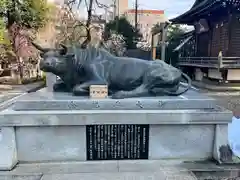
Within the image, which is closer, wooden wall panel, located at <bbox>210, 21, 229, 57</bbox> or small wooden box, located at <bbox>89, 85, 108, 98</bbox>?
small wooden box, located at <bbox>89, 85, 108, 98</bbox>

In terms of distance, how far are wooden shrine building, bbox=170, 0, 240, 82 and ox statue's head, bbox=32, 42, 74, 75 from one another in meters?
11.4

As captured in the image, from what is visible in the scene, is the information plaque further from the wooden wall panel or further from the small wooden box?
the wooden wall panel

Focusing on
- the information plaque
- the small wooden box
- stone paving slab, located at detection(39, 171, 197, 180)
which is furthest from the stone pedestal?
stone paving slab, located at detection(39, 171, 197, 180)

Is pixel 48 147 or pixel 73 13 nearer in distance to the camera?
pixel 48 147

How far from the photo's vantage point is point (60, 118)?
9.85 feet

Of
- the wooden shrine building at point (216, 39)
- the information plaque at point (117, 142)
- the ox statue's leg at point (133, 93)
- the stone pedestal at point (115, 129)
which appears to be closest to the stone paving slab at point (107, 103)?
the stone pedestal at point (115, 129)

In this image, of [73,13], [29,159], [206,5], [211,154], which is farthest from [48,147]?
[206,5]

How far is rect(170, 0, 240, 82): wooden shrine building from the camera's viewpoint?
13.7 metres

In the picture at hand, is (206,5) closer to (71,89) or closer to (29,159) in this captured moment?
(71,89)

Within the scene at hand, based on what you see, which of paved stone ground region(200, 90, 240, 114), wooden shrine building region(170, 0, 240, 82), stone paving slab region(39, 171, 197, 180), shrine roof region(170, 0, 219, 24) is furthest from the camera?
shrine roof region(170, 0, 219, 24)

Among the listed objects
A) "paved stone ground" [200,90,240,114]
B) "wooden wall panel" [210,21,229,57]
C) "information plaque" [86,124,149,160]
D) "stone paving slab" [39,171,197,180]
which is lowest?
"paved stone ground" [200,90,240,114]

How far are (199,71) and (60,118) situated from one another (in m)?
17.1

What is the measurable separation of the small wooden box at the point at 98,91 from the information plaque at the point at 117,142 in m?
0.43

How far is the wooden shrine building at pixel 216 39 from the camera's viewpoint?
1366 centimetres
